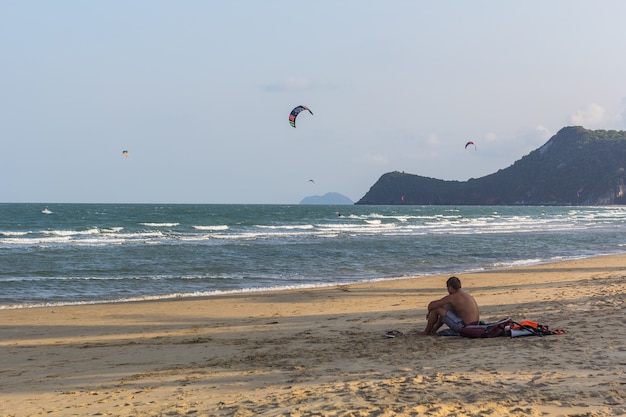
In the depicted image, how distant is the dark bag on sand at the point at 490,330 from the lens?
7.29m

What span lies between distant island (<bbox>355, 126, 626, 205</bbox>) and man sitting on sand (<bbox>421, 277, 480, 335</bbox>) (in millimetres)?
144909

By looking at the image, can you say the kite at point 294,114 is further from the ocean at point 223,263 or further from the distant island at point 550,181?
the distant island at point 550,181

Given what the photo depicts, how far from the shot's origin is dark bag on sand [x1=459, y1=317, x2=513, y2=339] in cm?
729

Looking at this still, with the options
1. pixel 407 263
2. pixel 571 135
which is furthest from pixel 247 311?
pixel 571 135

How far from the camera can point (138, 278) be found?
16.5 meters

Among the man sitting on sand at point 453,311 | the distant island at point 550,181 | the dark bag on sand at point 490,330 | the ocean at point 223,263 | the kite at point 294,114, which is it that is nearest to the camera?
the dark bag on sand at point 490,330

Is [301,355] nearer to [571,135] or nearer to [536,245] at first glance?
[536,245]

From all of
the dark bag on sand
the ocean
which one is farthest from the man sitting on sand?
the ocean

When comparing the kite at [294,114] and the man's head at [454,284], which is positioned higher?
the kite at [294,114]

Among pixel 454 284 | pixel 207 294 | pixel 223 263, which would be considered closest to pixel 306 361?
pixel 454 284

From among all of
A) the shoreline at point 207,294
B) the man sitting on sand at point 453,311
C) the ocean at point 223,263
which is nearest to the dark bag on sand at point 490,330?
the man sitting on sand at point 453,311

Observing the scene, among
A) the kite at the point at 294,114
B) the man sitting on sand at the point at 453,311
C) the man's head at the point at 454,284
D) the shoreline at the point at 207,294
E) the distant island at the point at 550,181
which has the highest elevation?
the distant island at the point at 550,181

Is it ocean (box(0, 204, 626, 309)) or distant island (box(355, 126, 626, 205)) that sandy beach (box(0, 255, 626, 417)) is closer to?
ocean (box(0, 204, 626, 309))

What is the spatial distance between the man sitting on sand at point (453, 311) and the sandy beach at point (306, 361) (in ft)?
0.81
